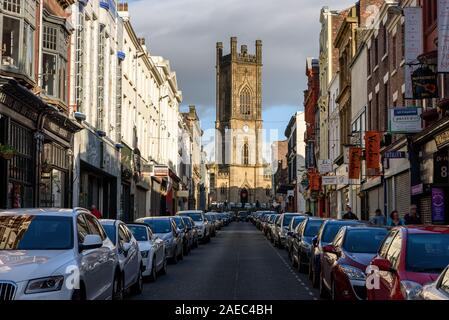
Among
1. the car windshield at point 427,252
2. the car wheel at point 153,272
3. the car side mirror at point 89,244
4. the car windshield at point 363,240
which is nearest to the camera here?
the car windshield at point 427,252

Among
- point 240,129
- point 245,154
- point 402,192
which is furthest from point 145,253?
point 245,154

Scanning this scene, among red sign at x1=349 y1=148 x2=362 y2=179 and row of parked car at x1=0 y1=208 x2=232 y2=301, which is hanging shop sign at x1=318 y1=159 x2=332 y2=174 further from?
row of parked car at x1=0 y1=208 x2=232 y2=301

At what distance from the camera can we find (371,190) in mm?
40125

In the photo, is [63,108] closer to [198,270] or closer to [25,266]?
[198,270]

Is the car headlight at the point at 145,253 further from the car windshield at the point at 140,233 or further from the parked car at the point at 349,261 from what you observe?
the parked car at the point at 349,261

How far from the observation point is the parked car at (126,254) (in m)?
13.8

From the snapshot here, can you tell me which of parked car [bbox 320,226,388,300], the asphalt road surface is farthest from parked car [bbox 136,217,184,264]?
parked car [bbox 320,226,388,300]

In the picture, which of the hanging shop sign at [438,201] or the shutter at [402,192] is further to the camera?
the shutter at [402,192]

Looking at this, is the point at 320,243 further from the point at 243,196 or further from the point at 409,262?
the point at 243,196

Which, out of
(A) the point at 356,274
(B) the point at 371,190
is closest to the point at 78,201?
(B) the point at 371,190

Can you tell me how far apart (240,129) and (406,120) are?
13280 cm

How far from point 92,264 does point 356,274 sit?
429cm

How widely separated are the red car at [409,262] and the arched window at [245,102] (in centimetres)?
14958

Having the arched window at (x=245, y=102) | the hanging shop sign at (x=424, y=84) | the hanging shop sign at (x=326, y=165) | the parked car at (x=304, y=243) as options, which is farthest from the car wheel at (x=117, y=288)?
the arched window at (x=245, y=102)
